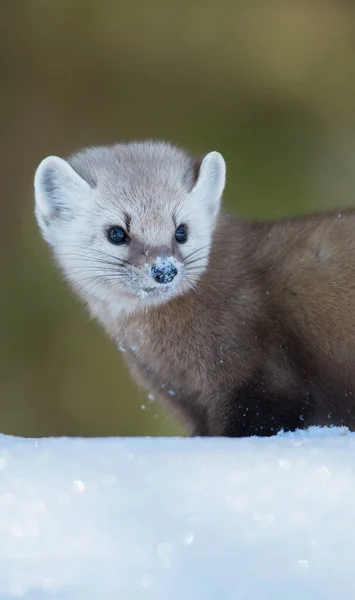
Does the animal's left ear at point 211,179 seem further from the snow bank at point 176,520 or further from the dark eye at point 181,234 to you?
the snow bank at point 176,520

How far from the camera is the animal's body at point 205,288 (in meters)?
1.83

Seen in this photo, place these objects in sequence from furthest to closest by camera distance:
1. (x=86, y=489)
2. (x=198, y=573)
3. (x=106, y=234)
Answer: (x=106, y=234) < (x=86, y=489) < (x=198, y=573)

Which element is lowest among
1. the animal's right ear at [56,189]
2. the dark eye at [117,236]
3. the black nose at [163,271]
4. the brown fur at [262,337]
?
the brown fur at [262,337]

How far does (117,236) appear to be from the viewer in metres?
1.84

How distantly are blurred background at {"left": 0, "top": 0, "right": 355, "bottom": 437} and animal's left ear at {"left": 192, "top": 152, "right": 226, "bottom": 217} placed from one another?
2032 mm

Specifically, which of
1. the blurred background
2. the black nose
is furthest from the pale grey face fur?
the blurred background

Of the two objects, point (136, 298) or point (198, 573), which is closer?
point (198, 573)

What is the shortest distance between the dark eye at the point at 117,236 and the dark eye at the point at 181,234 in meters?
0.11
